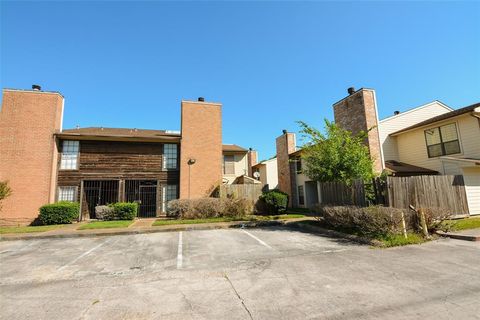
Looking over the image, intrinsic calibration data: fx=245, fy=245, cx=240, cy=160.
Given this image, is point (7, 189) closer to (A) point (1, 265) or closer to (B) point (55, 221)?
(B) point (55, 221)

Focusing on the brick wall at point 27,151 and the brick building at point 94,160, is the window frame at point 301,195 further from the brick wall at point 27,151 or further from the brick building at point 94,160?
the brick wall at point 27,151

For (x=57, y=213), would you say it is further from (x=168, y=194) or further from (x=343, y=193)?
(x=343, y=193)

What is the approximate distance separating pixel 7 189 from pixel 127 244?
39.4 feet

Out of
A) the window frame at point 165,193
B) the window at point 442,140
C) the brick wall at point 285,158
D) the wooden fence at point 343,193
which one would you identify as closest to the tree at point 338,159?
the wooden fence at point 343,193

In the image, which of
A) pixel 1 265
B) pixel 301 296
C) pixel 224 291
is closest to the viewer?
pixel 301 296

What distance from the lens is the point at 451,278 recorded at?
4.95m

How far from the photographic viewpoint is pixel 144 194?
18.6m

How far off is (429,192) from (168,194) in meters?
16.1

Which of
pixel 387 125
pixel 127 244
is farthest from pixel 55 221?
pixel 387 125

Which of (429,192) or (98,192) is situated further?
(98,192)

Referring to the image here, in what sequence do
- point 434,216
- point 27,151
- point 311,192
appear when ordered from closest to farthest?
point 434,216
point 27,151
point 311,192

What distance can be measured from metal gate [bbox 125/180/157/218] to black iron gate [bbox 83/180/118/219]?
3.07 feet

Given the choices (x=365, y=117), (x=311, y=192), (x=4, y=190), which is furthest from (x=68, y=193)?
→ (x=365, y=117)

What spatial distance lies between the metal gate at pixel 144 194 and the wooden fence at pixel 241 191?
5.26m
